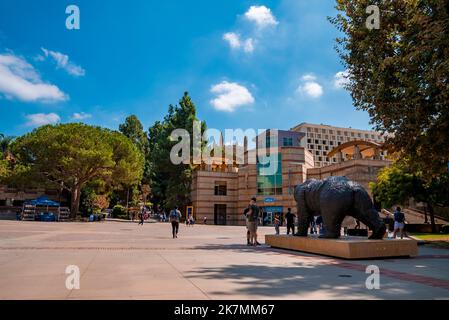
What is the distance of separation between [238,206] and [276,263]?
43.2m

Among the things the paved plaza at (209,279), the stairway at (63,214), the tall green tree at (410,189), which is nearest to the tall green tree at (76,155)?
the stairway at (63,214)

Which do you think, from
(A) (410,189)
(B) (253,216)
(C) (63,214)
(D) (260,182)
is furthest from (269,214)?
(B) (253,216)

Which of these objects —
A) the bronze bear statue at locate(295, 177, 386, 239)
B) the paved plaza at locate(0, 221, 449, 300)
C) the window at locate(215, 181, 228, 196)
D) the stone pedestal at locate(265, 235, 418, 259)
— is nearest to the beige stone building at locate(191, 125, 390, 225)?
the window at locate(215, 181, 228, 196)

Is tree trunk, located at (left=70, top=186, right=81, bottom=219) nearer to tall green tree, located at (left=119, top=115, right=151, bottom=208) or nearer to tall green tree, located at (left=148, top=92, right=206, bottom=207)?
tall green tree, located at (left=148, top=92, right=206, bottom=207)

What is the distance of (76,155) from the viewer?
129 ft

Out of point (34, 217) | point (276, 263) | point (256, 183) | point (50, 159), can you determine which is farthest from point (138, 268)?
point (256, 183)

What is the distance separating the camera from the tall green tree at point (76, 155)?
39406 millimetres

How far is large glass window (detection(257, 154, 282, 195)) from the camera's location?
50062 millimetres

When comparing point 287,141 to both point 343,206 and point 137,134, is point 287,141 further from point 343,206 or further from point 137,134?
point 343,206

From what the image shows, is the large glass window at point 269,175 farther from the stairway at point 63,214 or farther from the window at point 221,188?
the stairway at point 63,214

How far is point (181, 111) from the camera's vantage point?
174ft

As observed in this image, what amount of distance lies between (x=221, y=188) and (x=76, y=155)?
21.9 meters

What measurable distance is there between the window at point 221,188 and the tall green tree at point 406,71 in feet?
124
